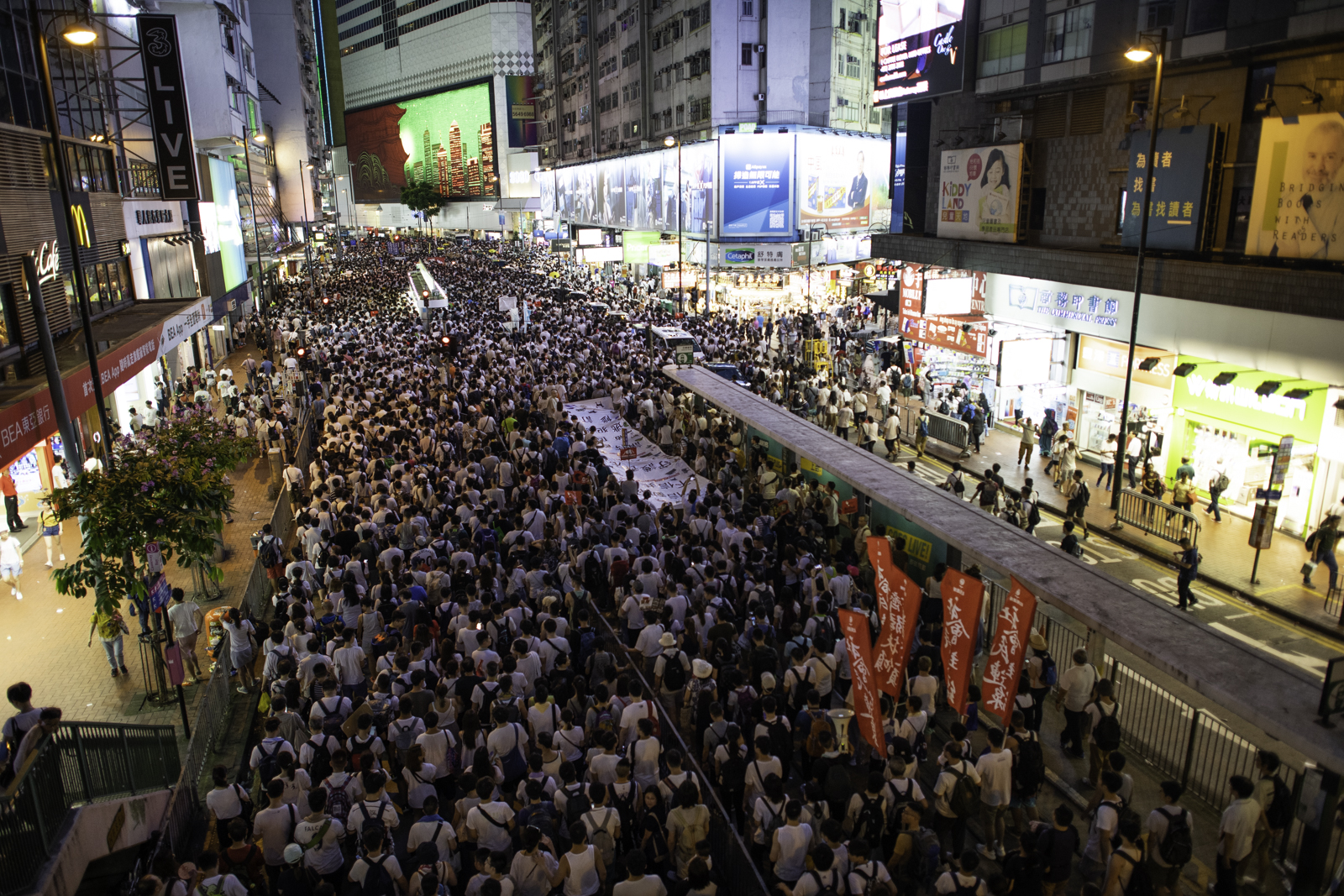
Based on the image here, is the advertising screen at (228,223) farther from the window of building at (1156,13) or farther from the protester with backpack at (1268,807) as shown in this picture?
the protester with backpack at (1268,807)

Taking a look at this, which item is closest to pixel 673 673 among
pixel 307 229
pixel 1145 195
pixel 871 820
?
pixel 871 820

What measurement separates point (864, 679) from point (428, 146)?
4848 inches

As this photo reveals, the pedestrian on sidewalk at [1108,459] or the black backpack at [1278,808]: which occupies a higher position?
the black backpack at [1278,808]

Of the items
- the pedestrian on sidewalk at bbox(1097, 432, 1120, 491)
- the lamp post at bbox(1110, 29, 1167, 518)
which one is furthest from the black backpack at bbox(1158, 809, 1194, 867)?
the pedestrian on sidewalk at bbox(1097, 432, 1120, 491)

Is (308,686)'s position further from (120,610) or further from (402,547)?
(120,610)

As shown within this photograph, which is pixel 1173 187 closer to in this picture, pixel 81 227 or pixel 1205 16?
pixel 1205 16

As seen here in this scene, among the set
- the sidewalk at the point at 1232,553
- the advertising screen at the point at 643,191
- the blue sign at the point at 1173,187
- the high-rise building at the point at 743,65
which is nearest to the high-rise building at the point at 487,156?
the advertising screen at the point at 643,191

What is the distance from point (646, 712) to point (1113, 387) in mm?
16236

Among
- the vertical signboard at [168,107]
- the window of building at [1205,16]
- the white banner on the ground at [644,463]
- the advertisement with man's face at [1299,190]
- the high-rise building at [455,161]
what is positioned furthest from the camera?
the high-rise building at [455,161]

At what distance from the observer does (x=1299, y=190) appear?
15195mm

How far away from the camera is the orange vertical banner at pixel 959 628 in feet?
26.8

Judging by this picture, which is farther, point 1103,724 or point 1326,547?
point 1326,547

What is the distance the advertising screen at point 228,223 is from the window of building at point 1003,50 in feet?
89.5

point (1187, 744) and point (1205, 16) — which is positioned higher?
point (1205, 16)
